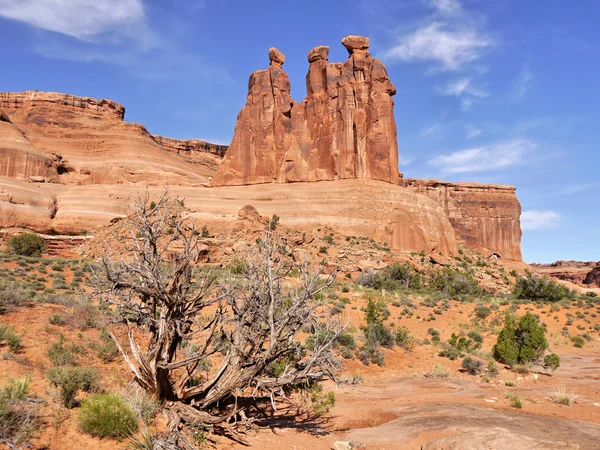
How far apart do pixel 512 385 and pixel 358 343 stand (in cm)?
532

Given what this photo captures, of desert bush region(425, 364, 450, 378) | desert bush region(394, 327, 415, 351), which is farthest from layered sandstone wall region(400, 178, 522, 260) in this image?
desert bush region(425, 364, 450, 378)

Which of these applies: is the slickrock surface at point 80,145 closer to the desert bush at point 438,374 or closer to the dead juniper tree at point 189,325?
the desert bush at point 438,374

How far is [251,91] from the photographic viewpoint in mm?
69938

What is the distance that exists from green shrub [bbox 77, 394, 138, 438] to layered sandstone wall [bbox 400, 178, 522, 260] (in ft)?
325

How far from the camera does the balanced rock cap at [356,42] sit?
62.8m

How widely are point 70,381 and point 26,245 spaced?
38.7 meters

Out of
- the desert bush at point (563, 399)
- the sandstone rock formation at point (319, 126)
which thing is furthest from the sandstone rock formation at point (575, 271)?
the desert bush at point (563, 399)

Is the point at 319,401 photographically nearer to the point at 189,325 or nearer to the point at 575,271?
the point at 189,325

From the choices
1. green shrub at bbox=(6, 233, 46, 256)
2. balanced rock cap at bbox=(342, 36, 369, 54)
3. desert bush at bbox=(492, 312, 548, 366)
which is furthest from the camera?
balanced rock cap at bbox=(342, 36, 369, 54)

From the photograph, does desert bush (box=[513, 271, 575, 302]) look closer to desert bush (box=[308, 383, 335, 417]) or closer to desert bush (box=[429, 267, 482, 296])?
desert bush (box=[429, 267, 482, 296])

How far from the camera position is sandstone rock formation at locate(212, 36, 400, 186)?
61250 mm

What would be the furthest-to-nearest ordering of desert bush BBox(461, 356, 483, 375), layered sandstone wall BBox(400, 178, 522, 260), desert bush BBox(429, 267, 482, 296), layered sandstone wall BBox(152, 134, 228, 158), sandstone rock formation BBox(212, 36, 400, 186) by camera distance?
1. layered sandstone wall BBox(400, 178, 522, 260)
2. layered sandstone wall BBox(152, 134, 228, 158)
3. sandstone rock formation BBox(212, 36, 400, 186)
4. desert bush BBox(429, 267, 482, 296)
5. desert bush BBox(461, 356, 483, 375)

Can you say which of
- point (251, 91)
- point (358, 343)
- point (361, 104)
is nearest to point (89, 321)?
point (358, 343)

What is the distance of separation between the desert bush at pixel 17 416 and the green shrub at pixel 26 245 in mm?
37451
